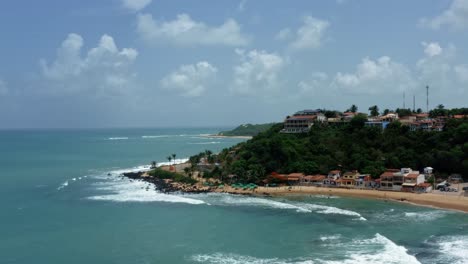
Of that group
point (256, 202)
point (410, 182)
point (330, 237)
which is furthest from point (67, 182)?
point (410, 182)

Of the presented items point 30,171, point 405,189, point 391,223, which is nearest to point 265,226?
point 391,223

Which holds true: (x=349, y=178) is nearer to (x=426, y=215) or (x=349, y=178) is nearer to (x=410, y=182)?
(x=410, y=182)

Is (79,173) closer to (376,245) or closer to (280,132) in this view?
(280,132)

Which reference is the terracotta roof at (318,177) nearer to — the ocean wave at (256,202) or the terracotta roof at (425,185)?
the ocean wave at (256,202)

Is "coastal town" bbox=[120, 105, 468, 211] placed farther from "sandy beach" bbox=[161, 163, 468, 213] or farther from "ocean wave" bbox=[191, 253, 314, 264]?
"ocean wave" bbox=[191, 253, 314, 264]

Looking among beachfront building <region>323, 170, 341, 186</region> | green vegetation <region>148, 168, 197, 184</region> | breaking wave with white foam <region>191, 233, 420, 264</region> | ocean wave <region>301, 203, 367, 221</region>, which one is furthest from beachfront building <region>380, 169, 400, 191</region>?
green vegetation <region>148, 168, 197, 184</region>
